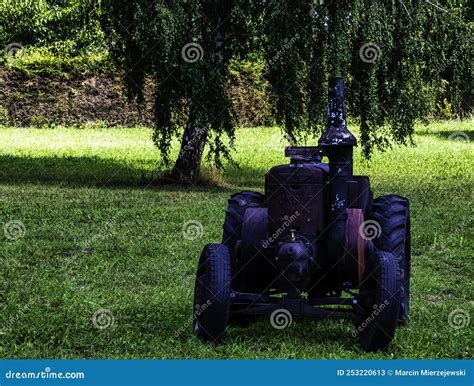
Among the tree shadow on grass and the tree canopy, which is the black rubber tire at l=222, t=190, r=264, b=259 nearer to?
the tree canopy

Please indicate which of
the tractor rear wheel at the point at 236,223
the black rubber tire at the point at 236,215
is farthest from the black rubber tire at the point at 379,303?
the black rubber tire at the point at 236,215

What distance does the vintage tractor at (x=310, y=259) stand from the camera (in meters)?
7.19

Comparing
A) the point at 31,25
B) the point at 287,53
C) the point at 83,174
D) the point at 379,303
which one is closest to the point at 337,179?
the point at 379,303

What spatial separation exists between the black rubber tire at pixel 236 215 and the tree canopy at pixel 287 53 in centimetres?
878

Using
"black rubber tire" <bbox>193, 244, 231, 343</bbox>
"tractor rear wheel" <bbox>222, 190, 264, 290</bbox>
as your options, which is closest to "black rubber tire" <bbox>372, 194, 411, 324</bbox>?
"tractor rear wheel" <bbox>222, 190, 264, 290</bbox>

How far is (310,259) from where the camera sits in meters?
7.35

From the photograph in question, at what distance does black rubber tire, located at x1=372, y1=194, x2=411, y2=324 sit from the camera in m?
8.24

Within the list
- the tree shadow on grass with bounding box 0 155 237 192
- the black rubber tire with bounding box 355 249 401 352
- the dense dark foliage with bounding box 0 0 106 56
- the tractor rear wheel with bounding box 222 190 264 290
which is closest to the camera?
the black rubber tire with bounding box 355 249 401 352

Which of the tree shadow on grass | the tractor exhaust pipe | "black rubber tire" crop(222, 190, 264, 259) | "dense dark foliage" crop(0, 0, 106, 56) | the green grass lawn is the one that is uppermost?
"dense dark foliage" crop(0, 0, 106, 56)

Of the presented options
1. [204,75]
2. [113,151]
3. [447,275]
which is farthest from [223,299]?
[113,151]

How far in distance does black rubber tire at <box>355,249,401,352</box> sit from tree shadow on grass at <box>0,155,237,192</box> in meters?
12.2

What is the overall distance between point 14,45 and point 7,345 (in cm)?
3185

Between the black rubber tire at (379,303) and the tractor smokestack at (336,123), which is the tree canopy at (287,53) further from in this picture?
the black rubber tire at (379,303)

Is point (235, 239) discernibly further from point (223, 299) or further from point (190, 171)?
point (190, 171)
